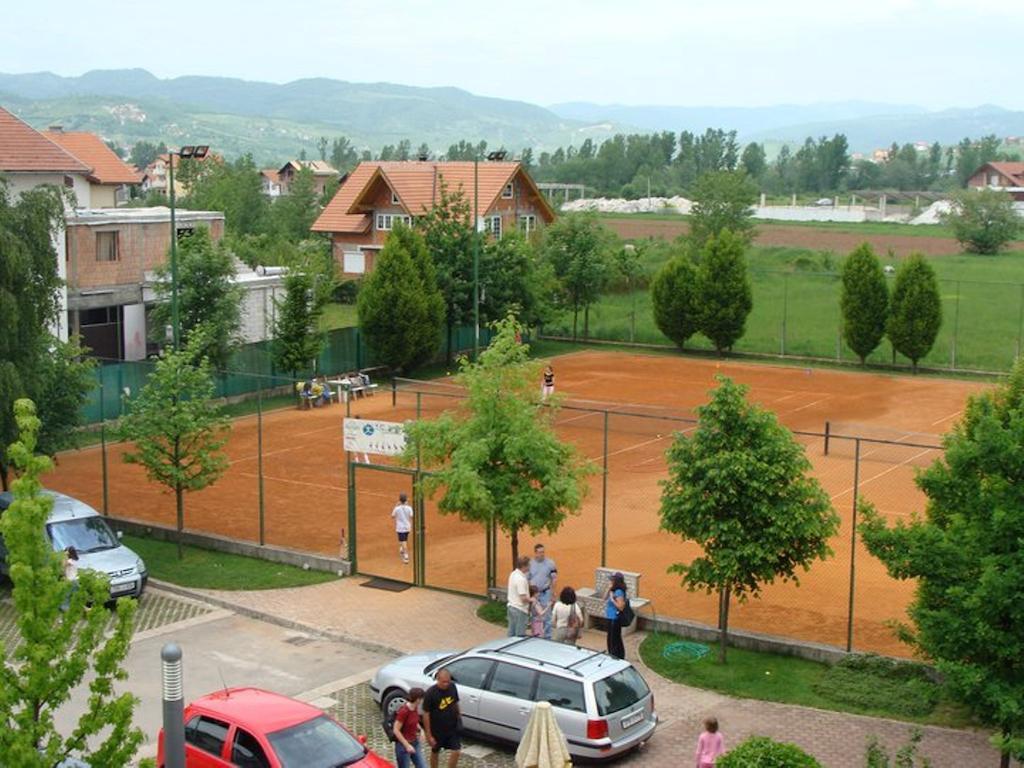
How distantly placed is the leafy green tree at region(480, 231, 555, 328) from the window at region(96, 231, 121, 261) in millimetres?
13303

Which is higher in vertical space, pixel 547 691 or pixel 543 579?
pixel 543 579

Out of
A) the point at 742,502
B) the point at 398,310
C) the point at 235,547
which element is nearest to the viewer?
the point at 742,502

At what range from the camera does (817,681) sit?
1867cm

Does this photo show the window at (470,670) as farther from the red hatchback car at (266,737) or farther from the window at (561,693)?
the red hatchback car at (266,737)

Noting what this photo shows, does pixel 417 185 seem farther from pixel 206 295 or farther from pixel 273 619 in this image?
pixel 273 619

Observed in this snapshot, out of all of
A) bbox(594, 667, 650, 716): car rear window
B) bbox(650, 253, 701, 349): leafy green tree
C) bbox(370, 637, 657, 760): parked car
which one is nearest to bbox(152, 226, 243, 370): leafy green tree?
bbox(650, 253, 701, 349): leafy green tree

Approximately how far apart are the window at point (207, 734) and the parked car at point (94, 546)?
8.32 meters

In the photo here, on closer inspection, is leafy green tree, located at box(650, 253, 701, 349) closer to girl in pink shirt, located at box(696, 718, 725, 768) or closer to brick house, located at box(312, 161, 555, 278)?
brick house, located at box(312, 161, 555, 278)

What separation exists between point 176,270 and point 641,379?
1764 cm

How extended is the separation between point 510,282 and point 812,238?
69434 mm

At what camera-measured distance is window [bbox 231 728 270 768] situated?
45.4ft

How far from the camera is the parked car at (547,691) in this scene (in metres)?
15.6

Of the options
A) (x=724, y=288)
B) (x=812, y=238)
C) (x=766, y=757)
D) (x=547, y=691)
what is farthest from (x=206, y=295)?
(x=812, y=238)

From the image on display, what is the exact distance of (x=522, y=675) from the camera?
16078mm
